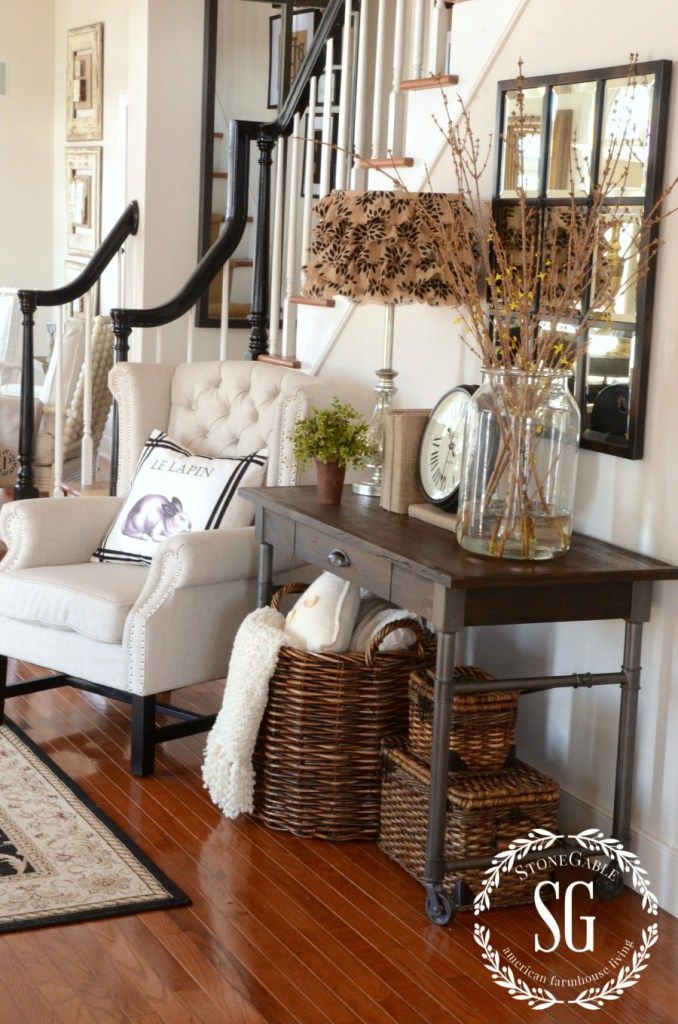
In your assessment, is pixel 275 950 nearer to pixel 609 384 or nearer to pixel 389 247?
pixel 609 384

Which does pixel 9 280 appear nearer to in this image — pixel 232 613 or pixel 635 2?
pixel 232 613

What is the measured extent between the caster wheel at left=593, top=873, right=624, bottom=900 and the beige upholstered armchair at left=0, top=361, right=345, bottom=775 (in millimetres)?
1197

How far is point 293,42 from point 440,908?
4710mm

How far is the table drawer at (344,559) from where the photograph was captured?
2852 millimetres

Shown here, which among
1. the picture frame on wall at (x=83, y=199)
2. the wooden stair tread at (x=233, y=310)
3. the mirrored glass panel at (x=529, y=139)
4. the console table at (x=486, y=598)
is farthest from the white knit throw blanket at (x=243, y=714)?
the picture frame on wall at (x=83, y=199)

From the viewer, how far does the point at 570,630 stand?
123 inches

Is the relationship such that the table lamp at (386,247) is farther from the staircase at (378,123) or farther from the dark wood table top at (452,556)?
the dark wood table top at (452,556)

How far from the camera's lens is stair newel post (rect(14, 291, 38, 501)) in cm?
513

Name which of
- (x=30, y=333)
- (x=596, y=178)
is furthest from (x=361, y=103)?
(x=30, y=333)

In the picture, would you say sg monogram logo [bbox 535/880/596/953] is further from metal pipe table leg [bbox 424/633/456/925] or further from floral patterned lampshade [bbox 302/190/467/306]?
floral patterned lampshade [bbox 302/190/467/306]

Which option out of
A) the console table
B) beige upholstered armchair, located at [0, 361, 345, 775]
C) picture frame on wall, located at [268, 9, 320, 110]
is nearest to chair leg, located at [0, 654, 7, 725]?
beige upholstered armchair, located at [0, 361, 345, 775]

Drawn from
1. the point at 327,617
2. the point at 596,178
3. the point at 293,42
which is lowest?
the point at 327,617

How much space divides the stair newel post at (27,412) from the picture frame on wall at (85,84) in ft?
9.55

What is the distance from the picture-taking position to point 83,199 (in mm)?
7969
